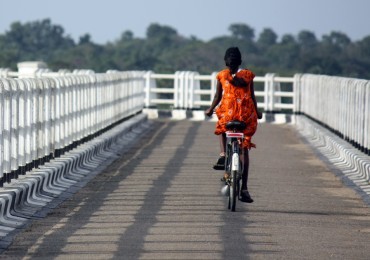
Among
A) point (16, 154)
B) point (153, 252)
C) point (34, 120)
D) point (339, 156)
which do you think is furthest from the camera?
point (339, 156)

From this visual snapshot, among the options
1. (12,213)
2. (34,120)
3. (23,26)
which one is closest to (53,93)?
(34,120)

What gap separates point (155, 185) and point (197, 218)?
169 inches

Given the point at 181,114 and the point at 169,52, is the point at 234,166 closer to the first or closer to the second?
Result: the point at 181,114

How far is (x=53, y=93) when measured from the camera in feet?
70.0

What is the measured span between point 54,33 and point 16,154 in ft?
562

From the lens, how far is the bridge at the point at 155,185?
544 inches

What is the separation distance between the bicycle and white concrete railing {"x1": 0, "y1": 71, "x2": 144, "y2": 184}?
2461 millimetres

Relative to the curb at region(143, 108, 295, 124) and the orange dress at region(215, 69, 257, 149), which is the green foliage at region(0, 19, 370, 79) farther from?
the orange dress at region(215, 69, 257, 149)

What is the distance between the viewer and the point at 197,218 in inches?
625

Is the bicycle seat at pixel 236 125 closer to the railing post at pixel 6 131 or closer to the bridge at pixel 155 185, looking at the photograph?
the bridge at pixel 155 185

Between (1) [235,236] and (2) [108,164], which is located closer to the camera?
(1) [235,236]

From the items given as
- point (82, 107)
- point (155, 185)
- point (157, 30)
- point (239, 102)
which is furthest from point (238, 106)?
point (157, 30)

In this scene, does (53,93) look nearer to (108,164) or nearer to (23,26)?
(108,164)

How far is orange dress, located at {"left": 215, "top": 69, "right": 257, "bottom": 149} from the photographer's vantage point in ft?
56.3
